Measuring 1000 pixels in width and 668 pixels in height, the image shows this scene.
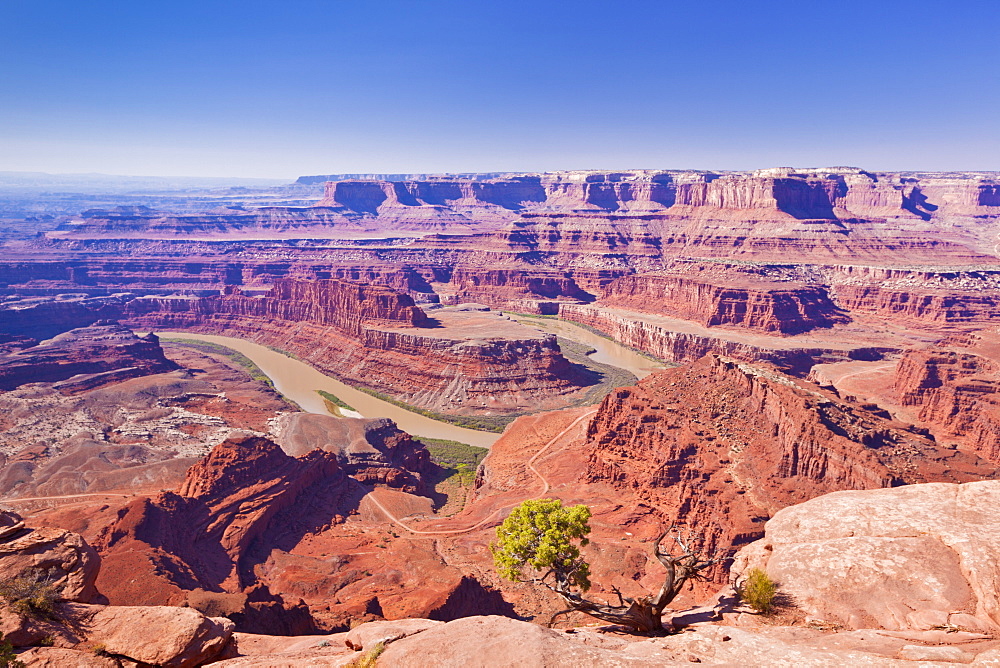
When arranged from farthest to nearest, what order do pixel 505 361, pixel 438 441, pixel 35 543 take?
pixel 505 361 → pixel 438 441 → pixel 35 543

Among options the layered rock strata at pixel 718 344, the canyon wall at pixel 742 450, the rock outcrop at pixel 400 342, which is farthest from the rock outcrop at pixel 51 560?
the layered rock strata at pixel 718 344

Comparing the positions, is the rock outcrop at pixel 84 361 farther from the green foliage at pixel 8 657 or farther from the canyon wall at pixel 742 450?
the green foliage at pixel 8 657

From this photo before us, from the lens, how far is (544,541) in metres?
21.0

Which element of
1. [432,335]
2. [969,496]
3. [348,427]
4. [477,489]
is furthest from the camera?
[432,335]

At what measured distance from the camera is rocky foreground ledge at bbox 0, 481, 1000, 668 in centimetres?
1403

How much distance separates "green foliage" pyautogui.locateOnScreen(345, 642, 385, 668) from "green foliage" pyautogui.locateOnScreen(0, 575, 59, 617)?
29.0 ft

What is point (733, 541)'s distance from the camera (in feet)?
123

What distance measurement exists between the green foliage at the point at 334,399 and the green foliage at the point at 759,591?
81723mm

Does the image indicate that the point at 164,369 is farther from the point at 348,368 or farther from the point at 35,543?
the point at 35,543

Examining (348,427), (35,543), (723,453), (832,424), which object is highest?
(35,543)

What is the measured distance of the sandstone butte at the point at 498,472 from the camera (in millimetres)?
16281

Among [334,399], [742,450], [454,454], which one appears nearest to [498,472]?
[454,454]

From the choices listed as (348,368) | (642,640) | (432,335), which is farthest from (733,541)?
(348,368)

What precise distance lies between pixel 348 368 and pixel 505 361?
33.2 m
